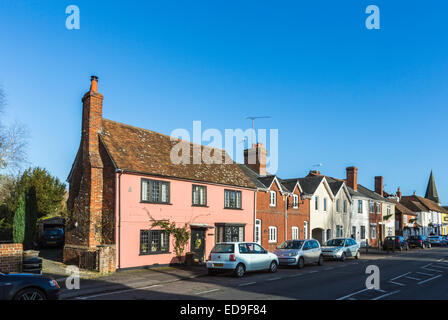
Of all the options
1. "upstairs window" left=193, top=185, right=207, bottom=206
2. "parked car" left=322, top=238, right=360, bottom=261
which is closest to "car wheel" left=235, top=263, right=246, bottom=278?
"upstairs window" left=193, top=185, right=207, bottom=206

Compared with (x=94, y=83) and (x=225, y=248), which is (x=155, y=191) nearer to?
(x=225, y=248)

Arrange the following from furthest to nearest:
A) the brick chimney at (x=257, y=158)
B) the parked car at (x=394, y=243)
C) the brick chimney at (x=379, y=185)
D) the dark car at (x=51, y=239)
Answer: the brick chimney at (x=379, y=185)
the parked car at (x=394, y=243)
the brick chimney at (x=257, y=158)
the dark car at (x=51, y=239)

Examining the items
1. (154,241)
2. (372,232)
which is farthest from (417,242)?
(154,241)

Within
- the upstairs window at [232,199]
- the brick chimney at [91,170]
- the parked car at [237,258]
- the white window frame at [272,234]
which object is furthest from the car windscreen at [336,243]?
the brick chimney at [91,170]

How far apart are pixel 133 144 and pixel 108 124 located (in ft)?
6.38

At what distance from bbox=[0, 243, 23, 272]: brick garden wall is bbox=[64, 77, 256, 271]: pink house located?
3.37 meters

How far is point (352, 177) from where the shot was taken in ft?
161

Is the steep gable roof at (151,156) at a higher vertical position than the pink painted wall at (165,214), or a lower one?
→ higher

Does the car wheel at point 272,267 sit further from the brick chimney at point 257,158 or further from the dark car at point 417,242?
the dark car at point 417,242

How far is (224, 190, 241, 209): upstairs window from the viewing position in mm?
27094

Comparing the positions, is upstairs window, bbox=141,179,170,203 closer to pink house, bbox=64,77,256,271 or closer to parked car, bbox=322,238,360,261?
pink house, bbox=64,77,256,271

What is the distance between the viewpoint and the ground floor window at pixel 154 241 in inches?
828

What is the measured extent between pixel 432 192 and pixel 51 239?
110734 mm

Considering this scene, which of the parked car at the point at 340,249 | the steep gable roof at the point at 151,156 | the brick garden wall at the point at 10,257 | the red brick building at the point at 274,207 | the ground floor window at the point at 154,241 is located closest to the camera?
the brick garden wall at the point at 10,257
